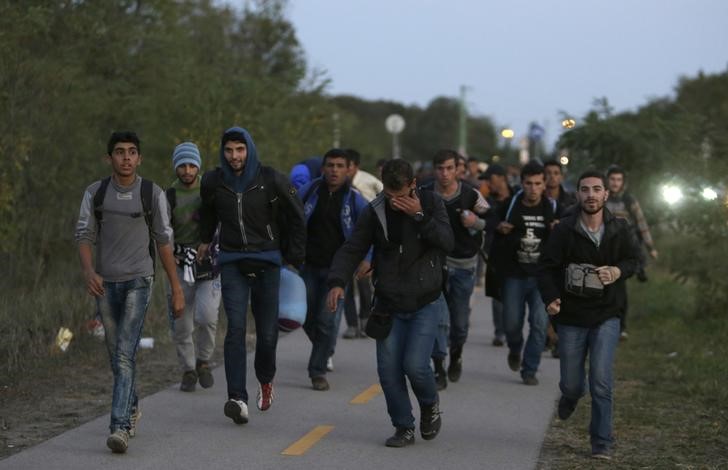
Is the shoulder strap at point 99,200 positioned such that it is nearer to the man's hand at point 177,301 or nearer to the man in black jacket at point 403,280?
the man's hand at point 177,301

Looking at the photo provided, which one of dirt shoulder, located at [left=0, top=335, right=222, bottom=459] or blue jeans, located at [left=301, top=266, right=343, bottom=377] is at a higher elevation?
blue jeans, located at [left=301, top=266, right=343, bottom=377]

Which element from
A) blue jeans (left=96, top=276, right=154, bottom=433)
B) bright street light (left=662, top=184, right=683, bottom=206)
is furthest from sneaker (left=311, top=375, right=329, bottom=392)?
bright street light (left=662, top=184, right=683, bottom=206)

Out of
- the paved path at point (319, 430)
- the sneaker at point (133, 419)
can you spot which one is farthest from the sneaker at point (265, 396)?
the sneaker at point (133, 419)

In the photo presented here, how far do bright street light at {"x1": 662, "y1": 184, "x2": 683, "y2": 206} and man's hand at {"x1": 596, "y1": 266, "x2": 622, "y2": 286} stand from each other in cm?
882

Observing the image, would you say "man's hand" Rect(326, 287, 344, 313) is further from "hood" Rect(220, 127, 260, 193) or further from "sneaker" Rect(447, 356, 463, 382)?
"sneaker" Rect(447, 356, 463, 382)

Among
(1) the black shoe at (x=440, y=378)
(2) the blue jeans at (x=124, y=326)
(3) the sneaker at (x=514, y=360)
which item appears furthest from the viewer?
(3) the sneaker at (x=514, y=360)

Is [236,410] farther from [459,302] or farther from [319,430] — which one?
[459,302]

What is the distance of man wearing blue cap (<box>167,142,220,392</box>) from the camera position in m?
11.1

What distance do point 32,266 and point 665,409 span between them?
8.64m

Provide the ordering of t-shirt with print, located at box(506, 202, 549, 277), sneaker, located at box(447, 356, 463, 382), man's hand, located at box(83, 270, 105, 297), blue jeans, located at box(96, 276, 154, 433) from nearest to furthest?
1. man's hand, located at box(83, 270, 105, 297)
2. blue jeans, located at box(96, 276, 154, 433)
3. t-shirt with print, located at box(506, 202, 549, 277)
4. sneaker, located at box(447, 356, 463, 382)

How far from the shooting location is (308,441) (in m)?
9.30

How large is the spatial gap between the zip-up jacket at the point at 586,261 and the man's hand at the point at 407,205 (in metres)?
0.94

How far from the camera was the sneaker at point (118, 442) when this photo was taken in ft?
28.2

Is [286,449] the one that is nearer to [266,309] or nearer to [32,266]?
[266,309]
